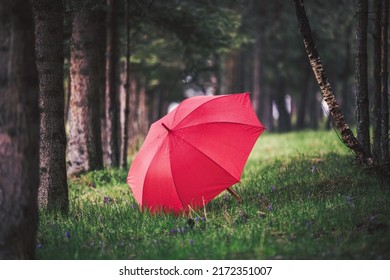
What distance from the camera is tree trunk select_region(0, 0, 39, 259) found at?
13.1 ft

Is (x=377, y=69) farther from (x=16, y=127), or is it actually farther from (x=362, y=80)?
(x=16, y=127)

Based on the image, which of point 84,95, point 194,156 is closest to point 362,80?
point 194,156

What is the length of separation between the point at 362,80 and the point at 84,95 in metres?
6.28

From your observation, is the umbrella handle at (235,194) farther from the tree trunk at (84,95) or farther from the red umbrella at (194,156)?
the tree trunk at (84,95)

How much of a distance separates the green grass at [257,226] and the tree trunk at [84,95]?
10.4 feet

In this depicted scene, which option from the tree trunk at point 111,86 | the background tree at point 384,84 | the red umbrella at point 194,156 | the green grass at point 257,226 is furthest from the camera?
the tree trunk at point 111,86

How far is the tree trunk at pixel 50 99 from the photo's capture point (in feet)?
20.0

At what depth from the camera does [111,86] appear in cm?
1103

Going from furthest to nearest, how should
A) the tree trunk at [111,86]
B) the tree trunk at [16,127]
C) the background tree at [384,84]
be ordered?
1. the tree trunk at [111,86]
2. the background tree at [384,84]
3. the tree trunk at [16,127]

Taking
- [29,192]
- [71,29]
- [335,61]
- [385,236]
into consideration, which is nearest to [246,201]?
[385,236]

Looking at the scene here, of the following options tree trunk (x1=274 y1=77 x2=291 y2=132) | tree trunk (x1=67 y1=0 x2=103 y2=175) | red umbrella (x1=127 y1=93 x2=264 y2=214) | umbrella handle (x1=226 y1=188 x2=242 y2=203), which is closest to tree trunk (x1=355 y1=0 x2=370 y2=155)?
red umbrella (x1=127 y1=93 x2=264 y2=214)

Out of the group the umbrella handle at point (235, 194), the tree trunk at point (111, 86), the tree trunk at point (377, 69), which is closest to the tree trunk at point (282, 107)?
the tree trunk at point (111, 86)

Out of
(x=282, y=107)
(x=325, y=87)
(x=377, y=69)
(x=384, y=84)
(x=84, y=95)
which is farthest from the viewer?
(x=282, y=107)

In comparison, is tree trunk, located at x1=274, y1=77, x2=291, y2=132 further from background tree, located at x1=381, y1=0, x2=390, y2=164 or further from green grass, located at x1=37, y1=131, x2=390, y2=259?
green grass, located at x1=37, y1=131, x2=390, y2=259
